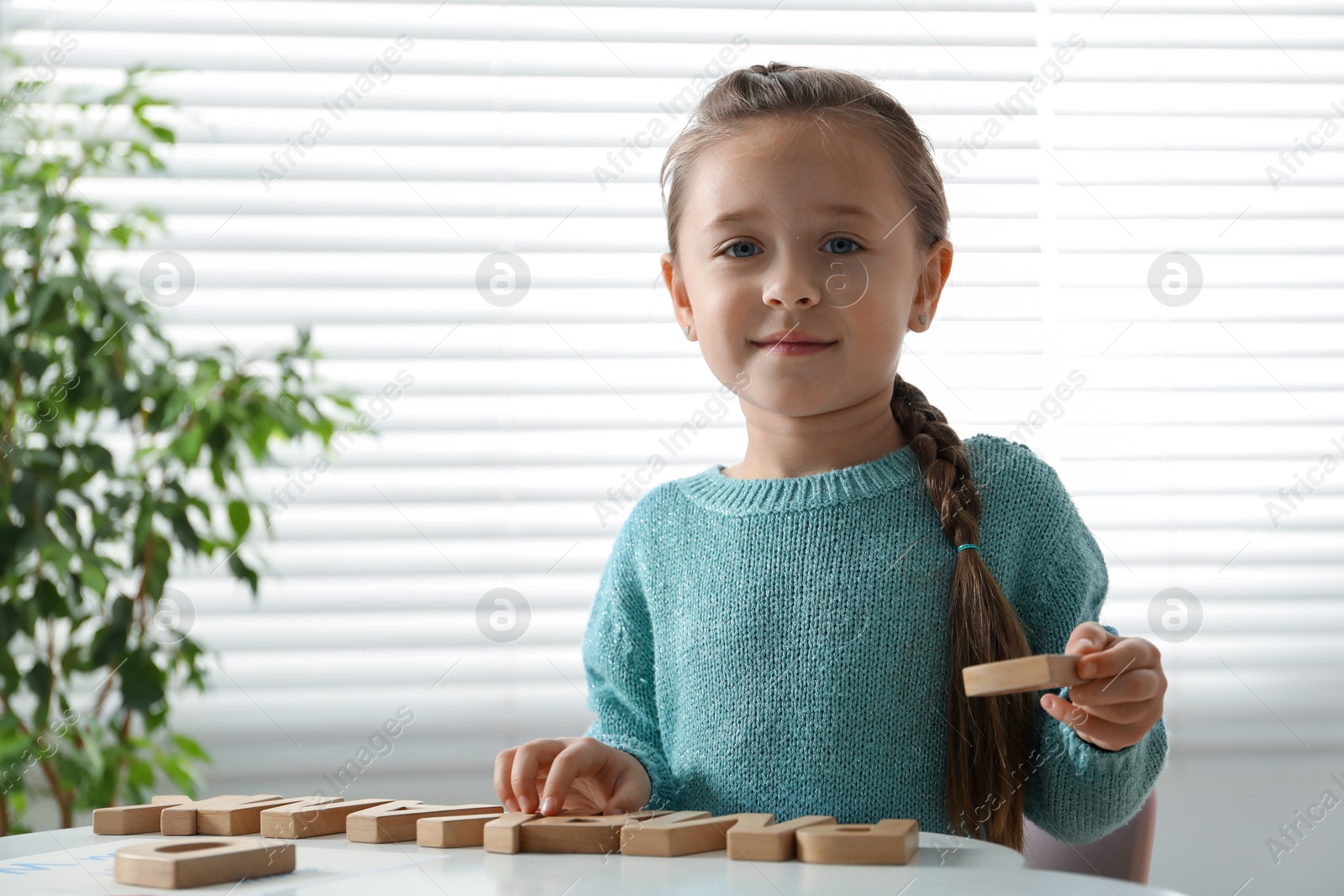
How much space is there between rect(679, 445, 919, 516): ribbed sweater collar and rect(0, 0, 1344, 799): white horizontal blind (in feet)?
2.27

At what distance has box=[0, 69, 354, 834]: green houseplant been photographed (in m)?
1.43

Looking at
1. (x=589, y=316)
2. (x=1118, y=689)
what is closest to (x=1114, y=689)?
(x=1118, y=689)

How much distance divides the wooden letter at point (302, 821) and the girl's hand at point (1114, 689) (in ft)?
1.50

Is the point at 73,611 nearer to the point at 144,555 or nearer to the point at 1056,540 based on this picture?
the point at 144,555

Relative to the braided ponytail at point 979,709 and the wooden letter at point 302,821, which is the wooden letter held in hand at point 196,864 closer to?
the wooden letter at point 302,821

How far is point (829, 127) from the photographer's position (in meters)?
0.91

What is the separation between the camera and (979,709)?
0.85m

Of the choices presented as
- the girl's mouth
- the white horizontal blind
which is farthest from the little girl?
the white horizontal blind

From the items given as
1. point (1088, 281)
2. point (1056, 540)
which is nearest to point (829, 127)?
point (1056, 540)

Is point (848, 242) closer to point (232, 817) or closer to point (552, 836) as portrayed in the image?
point (552, 836)

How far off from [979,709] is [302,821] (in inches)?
19.8

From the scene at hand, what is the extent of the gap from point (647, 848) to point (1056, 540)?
1.55ft

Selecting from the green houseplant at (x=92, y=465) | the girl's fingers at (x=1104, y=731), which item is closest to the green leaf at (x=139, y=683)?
the green houseplant at (x=92, y=465)

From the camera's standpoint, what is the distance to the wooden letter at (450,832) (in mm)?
641
